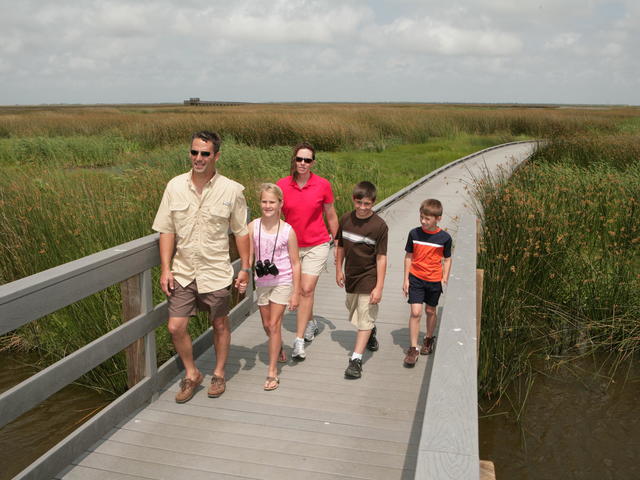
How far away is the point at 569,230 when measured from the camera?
7.59 m

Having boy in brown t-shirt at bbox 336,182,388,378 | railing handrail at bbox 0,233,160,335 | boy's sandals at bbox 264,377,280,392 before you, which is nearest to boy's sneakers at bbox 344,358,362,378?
boy in brown t-shirt at bbox 336,182,388,378

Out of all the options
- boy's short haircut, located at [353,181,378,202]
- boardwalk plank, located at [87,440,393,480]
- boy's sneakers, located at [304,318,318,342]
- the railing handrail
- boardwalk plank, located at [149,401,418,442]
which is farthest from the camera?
boy's sneakers, located at [304,318,318,342]

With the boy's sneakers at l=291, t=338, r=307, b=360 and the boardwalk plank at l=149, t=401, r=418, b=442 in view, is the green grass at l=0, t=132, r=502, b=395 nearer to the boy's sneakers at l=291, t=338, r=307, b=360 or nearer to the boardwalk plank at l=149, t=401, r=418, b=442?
the boy's sneakers at l=291, t=338, r=307, b=360

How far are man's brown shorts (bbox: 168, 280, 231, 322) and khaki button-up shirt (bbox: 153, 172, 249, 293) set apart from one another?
52 mm

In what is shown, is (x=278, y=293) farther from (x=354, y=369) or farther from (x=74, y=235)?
(x=74, y=235)

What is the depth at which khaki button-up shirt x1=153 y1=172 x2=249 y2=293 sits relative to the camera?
353cm

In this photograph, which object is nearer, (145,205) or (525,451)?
(525,451)

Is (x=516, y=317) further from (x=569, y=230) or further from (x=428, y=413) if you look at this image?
(x=428, y=413)

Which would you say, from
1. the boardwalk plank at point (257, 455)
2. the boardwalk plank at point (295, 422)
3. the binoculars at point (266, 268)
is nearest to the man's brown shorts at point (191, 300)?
the binoculars at point (266, 268)

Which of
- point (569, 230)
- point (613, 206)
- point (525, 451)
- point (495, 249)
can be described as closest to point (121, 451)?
point (525, 451)

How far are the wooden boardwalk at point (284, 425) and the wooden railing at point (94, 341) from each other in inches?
3.9

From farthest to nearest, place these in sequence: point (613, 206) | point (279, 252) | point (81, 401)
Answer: point (613, 206), point (81, 401), point (279, 252)

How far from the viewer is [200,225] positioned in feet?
11.6

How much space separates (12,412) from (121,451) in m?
0.85
